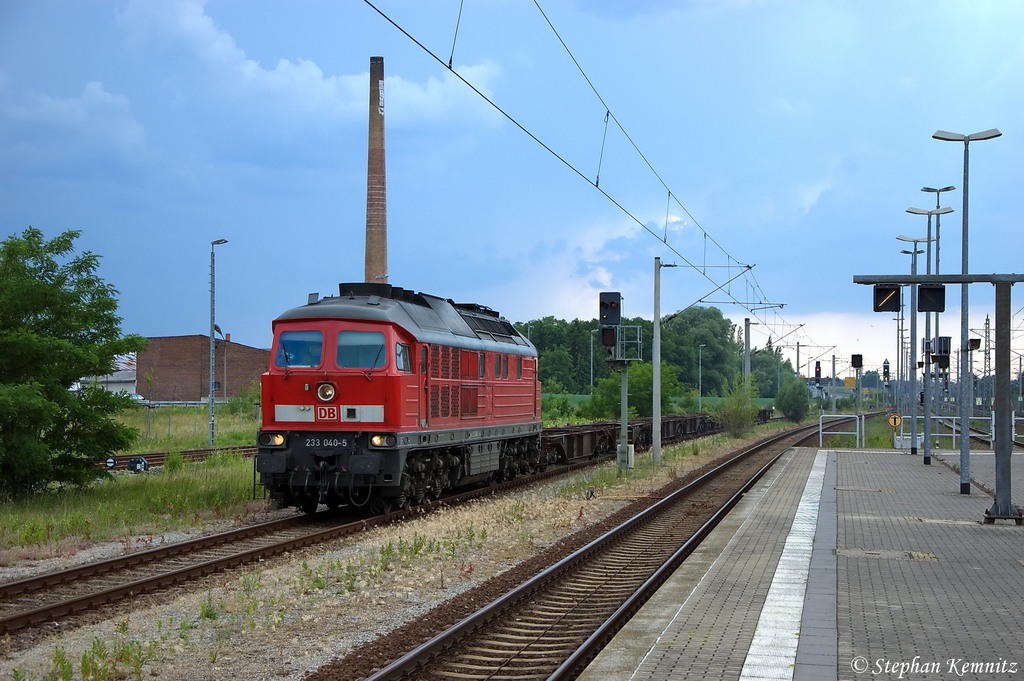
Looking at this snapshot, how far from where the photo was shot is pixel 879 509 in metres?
18.2

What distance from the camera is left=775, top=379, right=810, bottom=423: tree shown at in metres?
77.6

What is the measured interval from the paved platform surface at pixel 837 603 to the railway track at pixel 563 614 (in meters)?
0.32

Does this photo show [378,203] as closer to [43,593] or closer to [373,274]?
[373,274]

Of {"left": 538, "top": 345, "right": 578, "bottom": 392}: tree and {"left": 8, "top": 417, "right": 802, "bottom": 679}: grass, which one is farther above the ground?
{"left": 538, "top": 345, "right": 578, "bottom": 392}: tree

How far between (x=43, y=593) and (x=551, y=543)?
6.94 metres

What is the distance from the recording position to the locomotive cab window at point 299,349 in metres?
16.1

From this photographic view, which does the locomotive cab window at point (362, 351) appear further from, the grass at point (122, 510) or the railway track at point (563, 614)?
the railway track at point (563, 614)

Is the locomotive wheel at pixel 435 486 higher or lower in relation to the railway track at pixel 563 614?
higher

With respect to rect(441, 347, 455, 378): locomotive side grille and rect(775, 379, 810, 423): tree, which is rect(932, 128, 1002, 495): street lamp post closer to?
rect(441, 347, 455, 378): locomotive side grille

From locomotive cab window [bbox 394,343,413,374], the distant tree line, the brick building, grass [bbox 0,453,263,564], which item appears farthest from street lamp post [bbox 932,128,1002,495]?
the distant tree line

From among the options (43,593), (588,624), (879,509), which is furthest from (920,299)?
(43,593)

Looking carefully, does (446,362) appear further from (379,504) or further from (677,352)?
(677,352)

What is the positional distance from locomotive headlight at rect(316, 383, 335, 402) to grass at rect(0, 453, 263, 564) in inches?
111

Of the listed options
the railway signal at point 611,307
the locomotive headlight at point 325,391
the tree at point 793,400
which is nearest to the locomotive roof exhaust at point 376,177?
the railway signal at point 611,307
